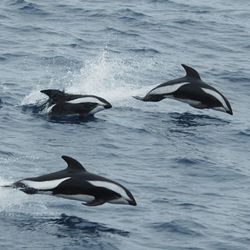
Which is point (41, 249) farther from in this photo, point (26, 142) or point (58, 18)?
point (58, 18)

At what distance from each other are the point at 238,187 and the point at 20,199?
14.3 feet

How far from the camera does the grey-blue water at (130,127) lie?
19.9 m

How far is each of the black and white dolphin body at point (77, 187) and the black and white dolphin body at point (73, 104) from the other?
5835mm

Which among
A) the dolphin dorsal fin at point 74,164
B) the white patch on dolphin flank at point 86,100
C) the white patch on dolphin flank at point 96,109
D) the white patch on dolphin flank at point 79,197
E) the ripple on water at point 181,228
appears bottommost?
the white patch on dolphin flank at point 96,109

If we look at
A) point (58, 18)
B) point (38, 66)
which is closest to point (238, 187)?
point (38, 66)

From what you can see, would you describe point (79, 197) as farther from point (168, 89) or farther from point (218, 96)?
point (218, 96)

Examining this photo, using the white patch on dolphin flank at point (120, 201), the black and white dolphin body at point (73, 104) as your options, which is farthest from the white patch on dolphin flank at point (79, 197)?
the black and white dolphin body at point (73, 104)

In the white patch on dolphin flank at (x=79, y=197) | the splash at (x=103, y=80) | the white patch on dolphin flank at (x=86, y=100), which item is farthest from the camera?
the splash at (x=103, y=80)

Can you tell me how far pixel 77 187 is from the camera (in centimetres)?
2041

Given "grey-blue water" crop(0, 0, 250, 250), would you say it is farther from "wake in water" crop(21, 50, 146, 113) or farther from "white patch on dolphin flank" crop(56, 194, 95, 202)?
"white patch on dolphin flank" crop(56, 194, 95, 202)

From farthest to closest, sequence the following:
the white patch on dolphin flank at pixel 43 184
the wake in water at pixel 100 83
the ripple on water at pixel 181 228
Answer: the wake in water at pixel 100 83
the white patch on dolphin flank at pixel 43 184
the ripple on water at pixel 181 228

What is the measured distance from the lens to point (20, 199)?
20.9m

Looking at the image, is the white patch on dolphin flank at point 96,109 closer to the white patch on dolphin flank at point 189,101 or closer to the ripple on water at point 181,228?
the white patch on dolphin flank at point 189,101

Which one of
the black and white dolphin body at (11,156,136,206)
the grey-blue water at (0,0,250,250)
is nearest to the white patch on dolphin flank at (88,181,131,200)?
the black and white dolphin body at (11,156,136,206)
